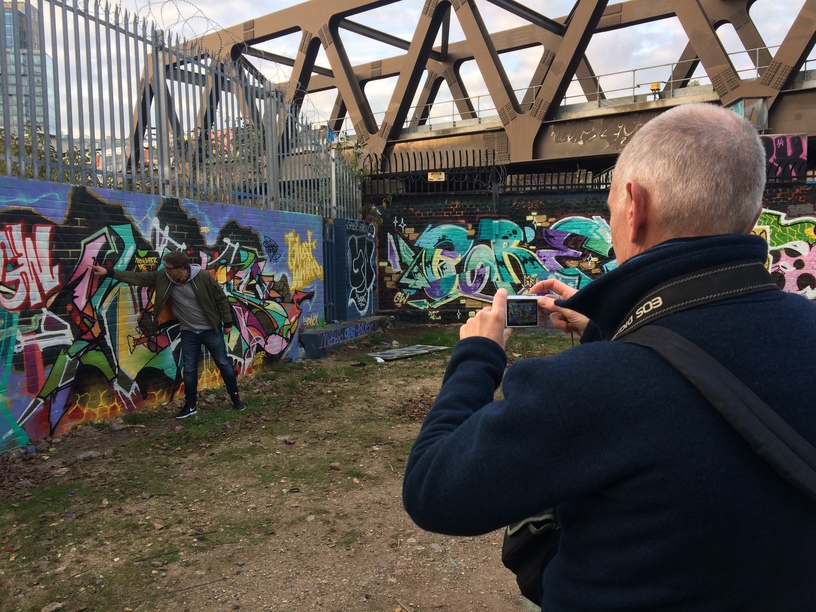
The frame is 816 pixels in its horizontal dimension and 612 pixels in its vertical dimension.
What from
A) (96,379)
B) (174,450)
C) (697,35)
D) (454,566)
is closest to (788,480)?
(454,566)

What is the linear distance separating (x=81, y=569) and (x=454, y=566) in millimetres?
2283

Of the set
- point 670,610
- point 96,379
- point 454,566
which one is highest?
point 670,610

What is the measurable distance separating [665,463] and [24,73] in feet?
20.5

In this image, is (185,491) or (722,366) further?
(185,491)

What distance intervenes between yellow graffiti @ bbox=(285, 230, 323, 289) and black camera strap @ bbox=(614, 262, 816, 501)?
861cm

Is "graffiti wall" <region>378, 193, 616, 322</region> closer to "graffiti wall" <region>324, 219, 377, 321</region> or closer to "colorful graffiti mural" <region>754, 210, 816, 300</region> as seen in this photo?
"graffiti wall" <region>324, 219, 377, 321</region>

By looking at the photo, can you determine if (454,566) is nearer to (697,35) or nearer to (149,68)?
(149,68)

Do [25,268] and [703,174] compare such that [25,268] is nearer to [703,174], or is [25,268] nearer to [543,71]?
[703,174]

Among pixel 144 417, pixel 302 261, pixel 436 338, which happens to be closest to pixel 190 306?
pixel 144 417

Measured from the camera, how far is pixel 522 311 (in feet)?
5.57

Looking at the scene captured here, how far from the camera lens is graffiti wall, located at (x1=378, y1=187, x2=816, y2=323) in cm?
1098

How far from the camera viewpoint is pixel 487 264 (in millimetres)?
12438

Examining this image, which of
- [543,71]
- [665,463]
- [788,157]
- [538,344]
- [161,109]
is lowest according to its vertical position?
[538,344]

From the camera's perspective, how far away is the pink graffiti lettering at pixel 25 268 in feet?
16.0
